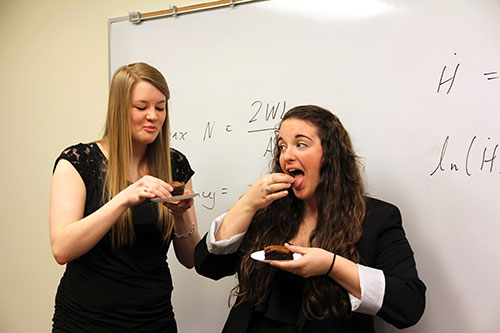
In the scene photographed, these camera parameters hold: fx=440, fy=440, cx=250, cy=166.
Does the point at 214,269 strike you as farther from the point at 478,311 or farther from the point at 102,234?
the point at 478,311

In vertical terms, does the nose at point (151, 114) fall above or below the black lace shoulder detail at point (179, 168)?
above

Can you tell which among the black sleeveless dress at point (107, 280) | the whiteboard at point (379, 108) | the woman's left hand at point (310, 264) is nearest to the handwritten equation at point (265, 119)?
the whiteboard at point (379, 108)

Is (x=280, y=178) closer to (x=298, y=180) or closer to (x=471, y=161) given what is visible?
(x=298, y=180)

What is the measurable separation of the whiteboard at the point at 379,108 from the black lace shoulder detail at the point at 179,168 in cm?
23

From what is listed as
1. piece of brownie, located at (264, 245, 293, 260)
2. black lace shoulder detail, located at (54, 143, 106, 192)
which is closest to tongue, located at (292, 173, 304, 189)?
piece of brownie, located at (264, 245, 293, 260)

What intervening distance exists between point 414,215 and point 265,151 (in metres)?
0.56

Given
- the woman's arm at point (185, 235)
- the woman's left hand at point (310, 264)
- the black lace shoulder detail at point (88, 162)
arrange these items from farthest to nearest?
the woman's arm at point (185, 235), the black lace shoulder detail at point (88, 162), the woman's left hand at point (310, 264)

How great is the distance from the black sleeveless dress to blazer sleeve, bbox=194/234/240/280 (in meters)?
0.18

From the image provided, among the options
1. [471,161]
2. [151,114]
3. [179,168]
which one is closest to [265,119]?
[179,168]

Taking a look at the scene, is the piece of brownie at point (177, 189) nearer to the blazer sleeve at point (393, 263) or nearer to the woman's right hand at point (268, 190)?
the woman's right hand at point (268, 190)

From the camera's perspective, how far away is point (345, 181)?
1237mm

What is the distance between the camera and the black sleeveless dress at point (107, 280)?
1281 millimetres

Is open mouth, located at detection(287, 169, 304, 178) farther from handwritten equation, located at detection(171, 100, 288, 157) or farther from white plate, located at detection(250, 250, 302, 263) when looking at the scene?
handwritten equation, located at detection(171, 100, 288, 157)

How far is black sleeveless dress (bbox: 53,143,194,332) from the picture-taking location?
128cm
